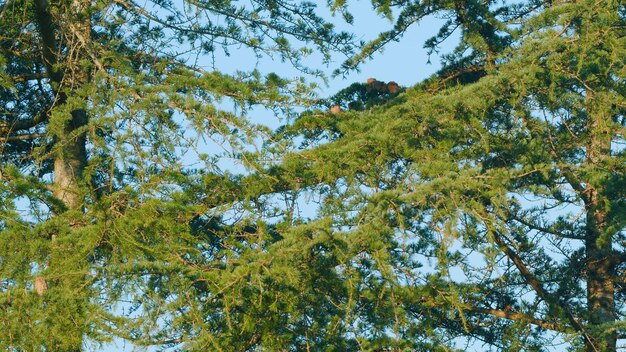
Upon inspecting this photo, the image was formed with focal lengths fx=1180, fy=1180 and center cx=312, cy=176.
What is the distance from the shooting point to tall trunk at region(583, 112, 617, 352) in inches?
425

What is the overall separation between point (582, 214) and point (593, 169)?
1545mm

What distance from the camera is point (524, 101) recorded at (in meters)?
10.8

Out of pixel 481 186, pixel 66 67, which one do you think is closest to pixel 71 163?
pixel 66 67

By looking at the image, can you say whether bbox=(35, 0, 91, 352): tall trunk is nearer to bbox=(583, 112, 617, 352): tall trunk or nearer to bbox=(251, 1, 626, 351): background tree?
bbox=(251, 1, 626, 351): background tree

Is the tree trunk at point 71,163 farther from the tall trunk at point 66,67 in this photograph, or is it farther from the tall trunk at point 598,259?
the tall trunk at point 598,259

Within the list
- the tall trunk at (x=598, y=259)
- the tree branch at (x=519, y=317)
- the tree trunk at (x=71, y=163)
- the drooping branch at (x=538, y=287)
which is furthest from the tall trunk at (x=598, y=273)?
the tree trunk at (x=71, y=163)

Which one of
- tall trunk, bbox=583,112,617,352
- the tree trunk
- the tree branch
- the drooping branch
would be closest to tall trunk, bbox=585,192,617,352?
tall trunk, bbox=583,112,617,352

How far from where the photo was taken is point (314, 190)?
9914 mm

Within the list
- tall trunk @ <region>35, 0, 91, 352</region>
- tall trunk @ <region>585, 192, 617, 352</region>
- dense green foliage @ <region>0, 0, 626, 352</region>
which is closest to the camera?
dense green foliage @ <region>0, 0, 626, 352</region>

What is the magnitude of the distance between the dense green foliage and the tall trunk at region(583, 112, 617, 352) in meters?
0.03

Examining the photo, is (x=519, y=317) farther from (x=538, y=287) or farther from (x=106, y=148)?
(x=106, y=148)

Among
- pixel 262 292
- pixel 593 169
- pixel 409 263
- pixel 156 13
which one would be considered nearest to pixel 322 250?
pixel 262 292

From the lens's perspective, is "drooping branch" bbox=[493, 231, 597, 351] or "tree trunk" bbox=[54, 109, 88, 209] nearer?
"tree trunk" bbox=[54, 109, 88, 209]

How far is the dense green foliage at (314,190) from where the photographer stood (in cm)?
880
